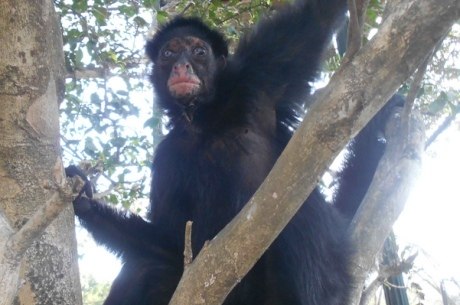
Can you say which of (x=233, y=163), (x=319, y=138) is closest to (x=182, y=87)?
(x=233, y=163)

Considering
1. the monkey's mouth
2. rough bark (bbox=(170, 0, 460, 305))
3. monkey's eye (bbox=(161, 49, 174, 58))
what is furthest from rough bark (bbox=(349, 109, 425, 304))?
monkey's eye (bbox=(161, 49, 174, 58))

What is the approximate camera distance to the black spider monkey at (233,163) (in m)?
4.46

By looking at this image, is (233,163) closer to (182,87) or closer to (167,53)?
(182,87)

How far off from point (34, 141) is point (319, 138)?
165 centimetres

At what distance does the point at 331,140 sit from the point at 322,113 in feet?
0.44

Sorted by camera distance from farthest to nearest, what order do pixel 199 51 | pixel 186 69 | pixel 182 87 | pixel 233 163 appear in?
pixel 199 51
pixel 186 69
pixel 182 87
pixel 233 163

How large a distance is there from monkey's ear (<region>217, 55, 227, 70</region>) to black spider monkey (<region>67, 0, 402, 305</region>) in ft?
0.09

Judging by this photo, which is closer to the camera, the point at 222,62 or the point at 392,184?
the point at 392,184

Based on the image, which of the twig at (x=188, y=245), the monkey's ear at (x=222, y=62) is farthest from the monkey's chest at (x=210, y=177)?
the twig at (x=188, y=245)

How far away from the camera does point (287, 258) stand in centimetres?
425

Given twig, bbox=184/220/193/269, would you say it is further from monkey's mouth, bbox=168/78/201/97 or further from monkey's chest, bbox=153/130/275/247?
monkey's mouth, bbox=168/78/201/97

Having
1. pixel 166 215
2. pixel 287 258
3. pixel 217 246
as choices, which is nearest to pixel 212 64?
pixel 166 215

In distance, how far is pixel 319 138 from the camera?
2678mm

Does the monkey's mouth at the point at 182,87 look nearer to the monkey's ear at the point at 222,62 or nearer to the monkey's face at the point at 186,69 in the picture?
the monkey's face at the point at 186,69
